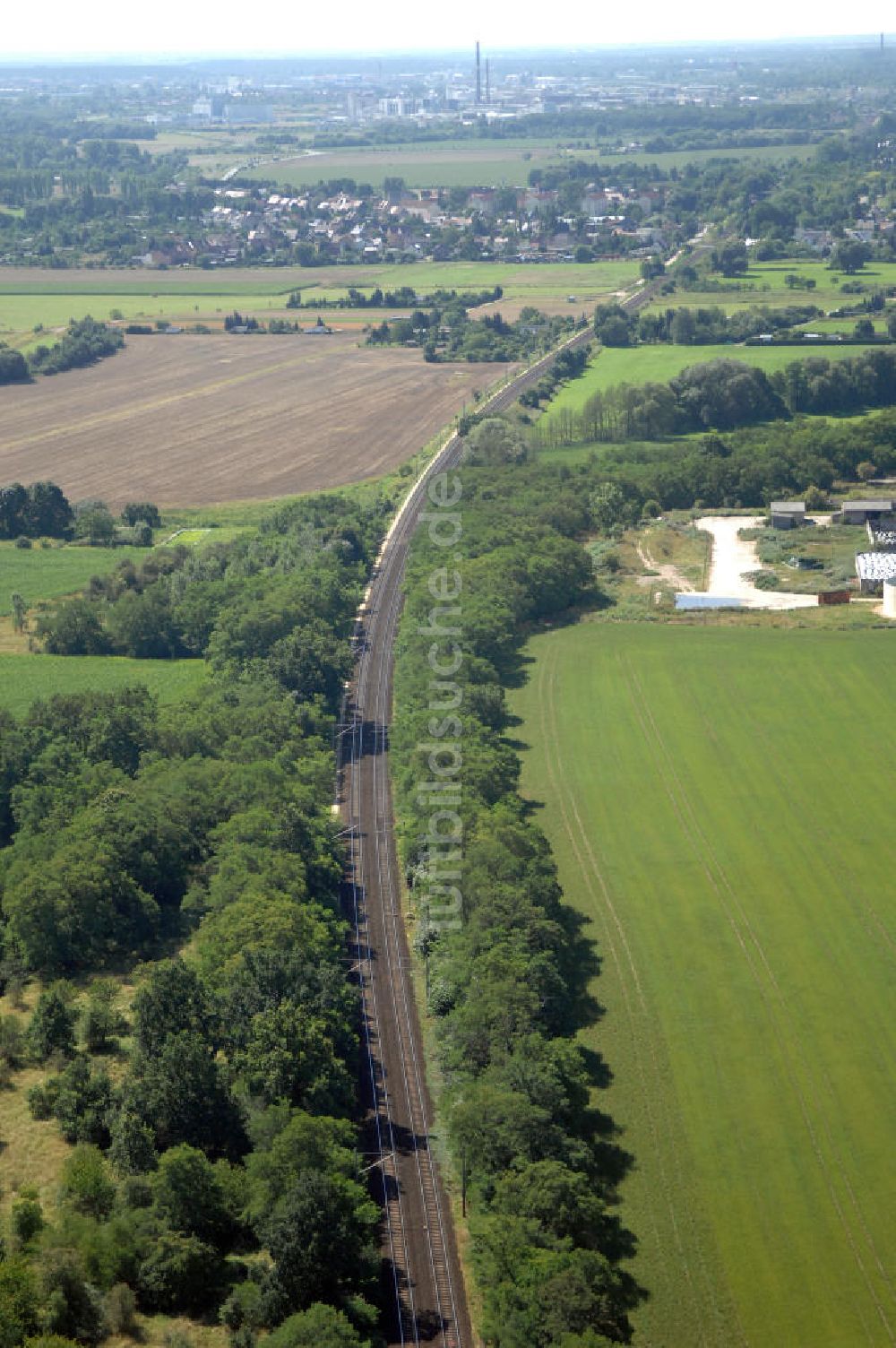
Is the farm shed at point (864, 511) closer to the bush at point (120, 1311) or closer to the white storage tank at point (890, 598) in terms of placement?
the white storage tank at point (890, 598)

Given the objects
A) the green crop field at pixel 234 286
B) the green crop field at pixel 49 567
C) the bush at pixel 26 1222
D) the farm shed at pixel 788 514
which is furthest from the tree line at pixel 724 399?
the bush at pixel 26 1222

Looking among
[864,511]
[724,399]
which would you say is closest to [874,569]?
[864,511]

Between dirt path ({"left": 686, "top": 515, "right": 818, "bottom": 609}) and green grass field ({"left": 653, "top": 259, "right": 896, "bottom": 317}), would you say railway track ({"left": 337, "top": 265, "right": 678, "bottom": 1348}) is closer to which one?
dirt path ({"left": 686, "top": 515, "right": 818, "bottom": 609})

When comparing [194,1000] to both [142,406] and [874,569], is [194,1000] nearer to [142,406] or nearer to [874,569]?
[874,569]

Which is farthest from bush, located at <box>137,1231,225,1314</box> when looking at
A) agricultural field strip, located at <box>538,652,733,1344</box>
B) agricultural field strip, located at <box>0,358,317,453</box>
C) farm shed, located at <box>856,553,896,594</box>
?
agricultural field strip, located at <box>0,358,317,453</box>

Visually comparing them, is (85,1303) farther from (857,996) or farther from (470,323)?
(470,323)
